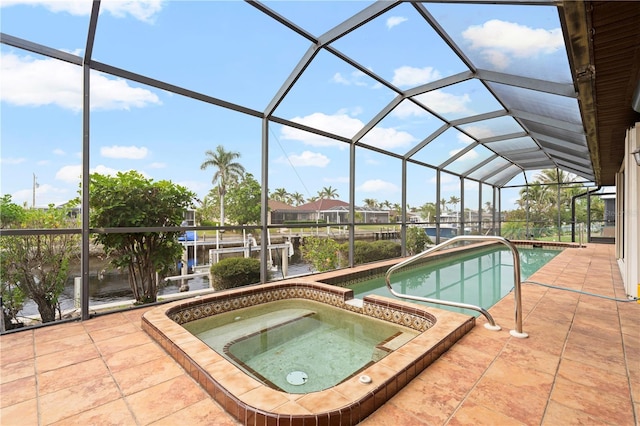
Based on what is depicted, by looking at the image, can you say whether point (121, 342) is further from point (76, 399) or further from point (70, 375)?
point (76, 399)

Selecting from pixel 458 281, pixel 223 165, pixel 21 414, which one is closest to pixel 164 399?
pixel 21 414

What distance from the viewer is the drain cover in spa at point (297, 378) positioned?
270 cm

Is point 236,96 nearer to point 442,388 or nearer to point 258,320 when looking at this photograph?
point 258,320

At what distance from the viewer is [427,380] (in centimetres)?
222

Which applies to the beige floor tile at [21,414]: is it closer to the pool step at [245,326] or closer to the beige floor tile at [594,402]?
the pool step at [245,326]

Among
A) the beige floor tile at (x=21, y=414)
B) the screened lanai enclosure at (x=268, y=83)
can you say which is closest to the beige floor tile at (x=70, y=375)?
the beige floor tile at (x=21, y=414)

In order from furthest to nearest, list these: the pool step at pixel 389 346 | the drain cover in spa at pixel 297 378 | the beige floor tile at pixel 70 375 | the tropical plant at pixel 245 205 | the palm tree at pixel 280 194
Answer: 1. the palm tree at pixel 280 194
2. the tropical plant at pixel 245 205
3. the pool step at pixel 389 346
4. the drain cover in spa at pixel 297 378
5. the beige floor tile at pixel 70 375

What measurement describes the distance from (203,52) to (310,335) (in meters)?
4.79

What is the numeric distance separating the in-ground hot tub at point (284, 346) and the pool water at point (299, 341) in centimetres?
2

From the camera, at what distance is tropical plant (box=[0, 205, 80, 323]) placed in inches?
139

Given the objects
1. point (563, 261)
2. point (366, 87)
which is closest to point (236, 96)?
point (366, 87)

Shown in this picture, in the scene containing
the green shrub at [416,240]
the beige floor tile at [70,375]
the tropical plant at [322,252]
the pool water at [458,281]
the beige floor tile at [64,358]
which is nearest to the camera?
the beige floor tile at [70,375]

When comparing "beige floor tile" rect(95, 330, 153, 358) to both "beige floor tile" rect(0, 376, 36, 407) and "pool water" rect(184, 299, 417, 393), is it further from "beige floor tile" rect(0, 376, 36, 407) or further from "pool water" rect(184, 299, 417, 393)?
"pool water" rect(184, 299, 417, 393)

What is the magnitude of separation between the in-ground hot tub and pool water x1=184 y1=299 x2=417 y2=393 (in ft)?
0.08
